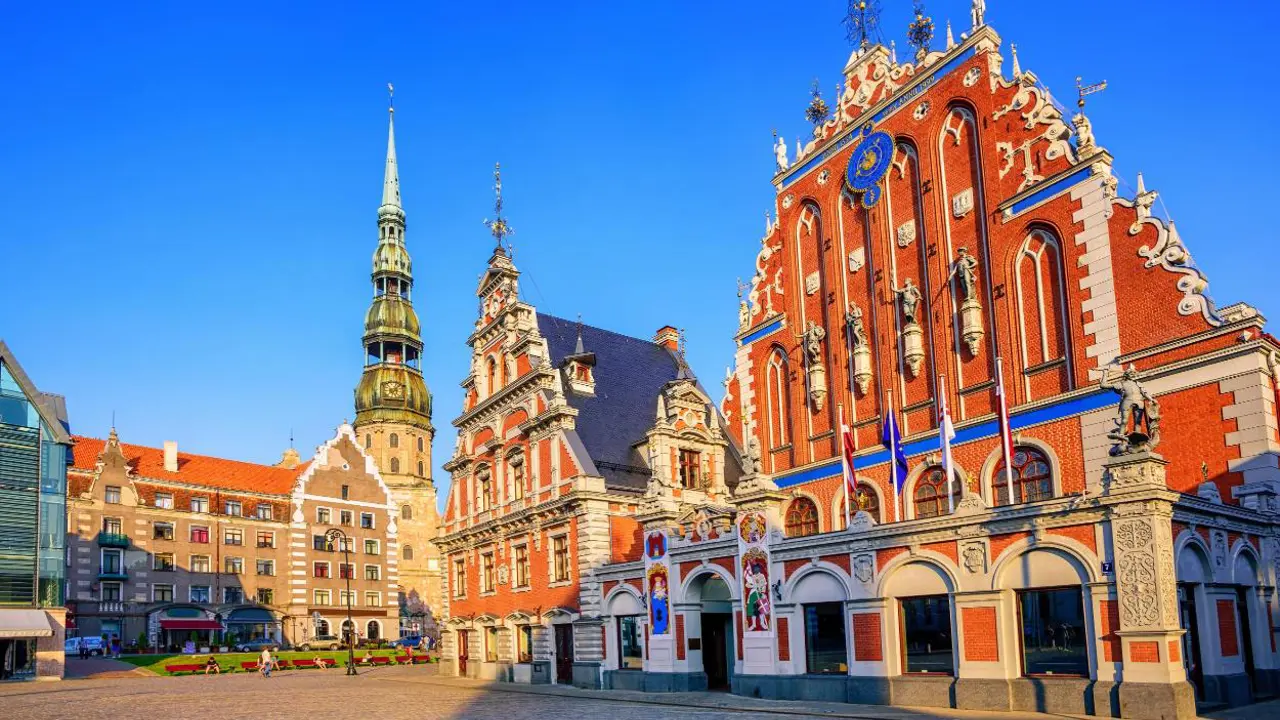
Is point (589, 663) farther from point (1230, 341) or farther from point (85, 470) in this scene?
point (85, 470)

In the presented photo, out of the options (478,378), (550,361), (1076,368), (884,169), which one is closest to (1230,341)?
(1076,368)

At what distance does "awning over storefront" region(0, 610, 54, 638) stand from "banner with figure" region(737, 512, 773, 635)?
3769 cm

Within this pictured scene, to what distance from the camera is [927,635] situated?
24.6 m

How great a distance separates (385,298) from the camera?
100188 millimetres

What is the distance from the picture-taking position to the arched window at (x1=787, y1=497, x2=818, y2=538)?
32.8m

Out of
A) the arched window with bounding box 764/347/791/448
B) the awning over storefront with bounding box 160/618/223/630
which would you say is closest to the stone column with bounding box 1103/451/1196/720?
the arched window with bounding box 764/347/791/448

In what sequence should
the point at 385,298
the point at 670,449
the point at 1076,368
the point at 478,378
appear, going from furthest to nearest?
the point at 385,298, the point at 478,378, the point at 670,449, the point at 1076,368

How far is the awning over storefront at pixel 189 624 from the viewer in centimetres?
7025

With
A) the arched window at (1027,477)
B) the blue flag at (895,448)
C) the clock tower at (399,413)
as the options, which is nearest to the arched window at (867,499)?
the blue flag at (895,448)

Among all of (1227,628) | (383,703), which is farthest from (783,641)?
(383,703)

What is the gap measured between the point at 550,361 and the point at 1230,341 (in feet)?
86.5

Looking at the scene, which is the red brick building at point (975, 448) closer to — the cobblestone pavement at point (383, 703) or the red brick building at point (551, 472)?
the cobblestone pavement at point (383, 703)

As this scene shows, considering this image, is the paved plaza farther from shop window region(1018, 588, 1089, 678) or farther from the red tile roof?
the red tile roof

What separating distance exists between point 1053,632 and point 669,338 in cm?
3038
